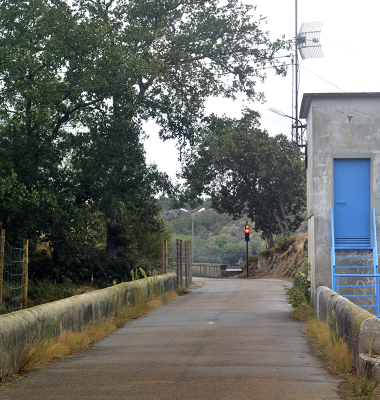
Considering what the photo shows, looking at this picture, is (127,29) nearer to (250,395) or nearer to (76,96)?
(76,96)

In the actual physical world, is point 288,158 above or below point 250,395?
above

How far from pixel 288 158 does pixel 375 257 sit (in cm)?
3535

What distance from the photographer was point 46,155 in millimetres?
21312

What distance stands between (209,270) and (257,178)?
9552 mm

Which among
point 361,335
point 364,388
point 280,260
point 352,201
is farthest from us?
point 280,260

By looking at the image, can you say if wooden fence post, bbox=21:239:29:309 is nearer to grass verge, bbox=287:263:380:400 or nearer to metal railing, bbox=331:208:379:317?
grass verge, bbox=287:263:380:400

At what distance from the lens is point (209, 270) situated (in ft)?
168

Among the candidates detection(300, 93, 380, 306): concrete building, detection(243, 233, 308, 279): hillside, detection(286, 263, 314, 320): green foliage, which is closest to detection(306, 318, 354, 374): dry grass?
detection(286, 263, 314, 320): green foliage

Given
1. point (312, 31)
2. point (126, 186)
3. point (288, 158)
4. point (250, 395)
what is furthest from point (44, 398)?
point (288, 158)

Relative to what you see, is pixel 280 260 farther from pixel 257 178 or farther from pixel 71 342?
pixel 71 342

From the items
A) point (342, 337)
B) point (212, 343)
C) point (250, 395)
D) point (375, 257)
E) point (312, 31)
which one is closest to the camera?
point (250, 395)

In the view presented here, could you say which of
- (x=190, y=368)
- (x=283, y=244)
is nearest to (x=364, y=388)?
(x=190, y=368)

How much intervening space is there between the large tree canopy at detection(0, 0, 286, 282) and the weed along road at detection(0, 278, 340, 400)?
413 inches

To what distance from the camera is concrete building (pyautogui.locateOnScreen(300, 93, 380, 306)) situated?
12414mm
